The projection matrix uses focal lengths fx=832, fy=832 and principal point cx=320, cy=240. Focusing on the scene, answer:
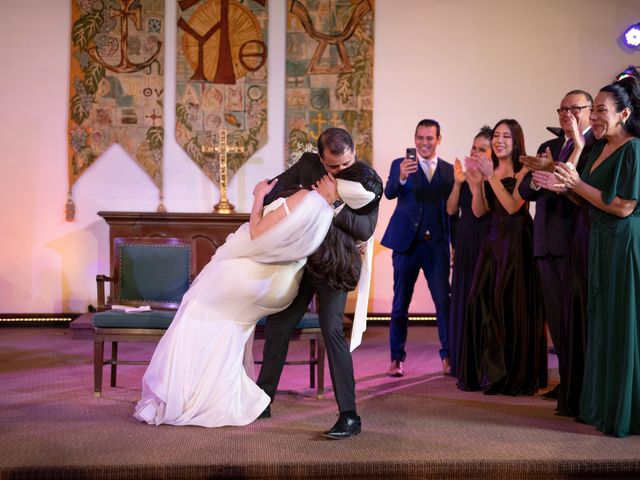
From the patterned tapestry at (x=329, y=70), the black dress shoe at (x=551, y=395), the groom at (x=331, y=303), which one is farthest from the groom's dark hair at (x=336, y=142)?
the patterned tapestry at (x=329, y=70)

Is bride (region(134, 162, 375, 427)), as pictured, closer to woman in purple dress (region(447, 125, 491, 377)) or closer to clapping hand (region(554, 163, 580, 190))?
clapping hand (region(554, 163, 580, 190))

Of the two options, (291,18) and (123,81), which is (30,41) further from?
(291,18)

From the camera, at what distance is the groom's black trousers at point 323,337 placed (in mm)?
4047

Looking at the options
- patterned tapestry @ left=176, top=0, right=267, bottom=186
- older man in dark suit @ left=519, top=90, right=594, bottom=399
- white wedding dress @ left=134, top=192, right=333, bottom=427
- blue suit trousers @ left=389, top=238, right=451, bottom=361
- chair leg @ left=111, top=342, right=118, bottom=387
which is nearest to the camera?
white wedding dress @ left=134, top=192, right=333, bottom=427

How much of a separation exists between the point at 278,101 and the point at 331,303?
464cm

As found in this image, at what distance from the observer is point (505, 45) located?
28.2 feet

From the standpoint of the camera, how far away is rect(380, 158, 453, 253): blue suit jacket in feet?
18.8

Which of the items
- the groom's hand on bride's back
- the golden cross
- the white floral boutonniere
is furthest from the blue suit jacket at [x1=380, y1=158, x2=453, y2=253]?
the golden cross

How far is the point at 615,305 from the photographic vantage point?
4145mm

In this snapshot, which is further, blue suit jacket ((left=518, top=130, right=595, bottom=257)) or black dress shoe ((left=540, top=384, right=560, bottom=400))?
black dress shoe ((left=540, top=384, right=560, bottom=400))

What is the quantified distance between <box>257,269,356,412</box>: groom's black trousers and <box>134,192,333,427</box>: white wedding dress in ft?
0.33

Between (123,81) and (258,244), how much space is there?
4697mm

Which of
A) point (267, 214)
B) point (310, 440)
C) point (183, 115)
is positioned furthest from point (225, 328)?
point (183, 115)

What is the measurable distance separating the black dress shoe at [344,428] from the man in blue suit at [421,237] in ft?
5.58
